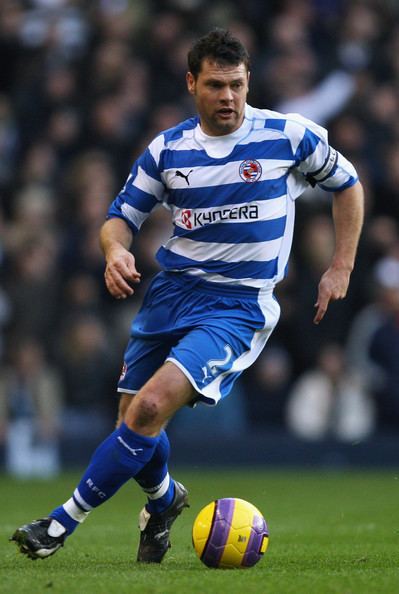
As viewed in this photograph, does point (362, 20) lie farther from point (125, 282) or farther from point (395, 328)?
point (125, 282)

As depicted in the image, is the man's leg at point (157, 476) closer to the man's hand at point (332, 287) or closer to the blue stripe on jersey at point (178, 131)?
the man's hand at point (332, 287)

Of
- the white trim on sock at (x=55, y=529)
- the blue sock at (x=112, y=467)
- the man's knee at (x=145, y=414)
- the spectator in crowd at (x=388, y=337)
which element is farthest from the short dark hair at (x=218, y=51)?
the spectator in crowd at (x=388, y=337)

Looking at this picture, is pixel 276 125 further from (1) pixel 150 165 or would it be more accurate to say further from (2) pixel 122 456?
(2) pixel 122 456

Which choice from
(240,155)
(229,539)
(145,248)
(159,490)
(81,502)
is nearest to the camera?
(81,502)

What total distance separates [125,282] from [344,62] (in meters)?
10.4

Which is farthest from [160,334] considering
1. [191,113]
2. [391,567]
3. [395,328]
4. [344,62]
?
[344,62]

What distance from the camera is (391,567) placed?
6.77m

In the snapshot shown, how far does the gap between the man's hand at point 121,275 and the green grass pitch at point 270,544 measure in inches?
52.1

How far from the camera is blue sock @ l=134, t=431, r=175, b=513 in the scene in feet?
23.6

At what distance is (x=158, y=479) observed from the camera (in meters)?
7.29

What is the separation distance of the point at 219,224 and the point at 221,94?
657 millimetres

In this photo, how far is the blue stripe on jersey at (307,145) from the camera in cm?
714

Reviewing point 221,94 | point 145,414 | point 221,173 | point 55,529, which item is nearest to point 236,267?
point 221,173

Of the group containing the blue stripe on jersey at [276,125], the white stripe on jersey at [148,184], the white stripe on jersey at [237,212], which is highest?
the blue stripe on jersey at [276,125]
